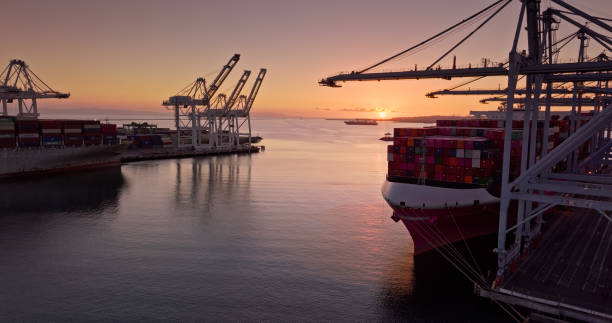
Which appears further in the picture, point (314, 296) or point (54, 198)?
point (54, 198)

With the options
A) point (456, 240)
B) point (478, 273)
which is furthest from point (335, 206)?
point (478, 273)

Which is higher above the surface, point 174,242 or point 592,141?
point 592,141

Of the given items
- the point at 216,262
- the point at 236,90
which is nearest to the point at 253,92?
the point at 236,90

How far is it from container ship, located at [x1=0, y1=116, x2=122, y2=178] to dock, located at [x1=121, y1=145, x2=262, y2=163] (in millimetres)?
9608

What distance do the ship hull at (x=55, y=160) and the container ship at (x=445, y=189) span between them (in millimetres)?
60028

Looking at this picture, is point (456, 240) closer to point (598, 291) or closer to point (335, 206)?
point (598, 291)

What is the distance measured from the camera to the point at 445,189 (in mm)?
25406

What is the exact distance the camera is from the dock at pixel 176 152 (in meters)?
85.3

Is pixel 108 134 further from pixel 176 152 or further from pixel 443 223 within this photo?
pixel 443 223

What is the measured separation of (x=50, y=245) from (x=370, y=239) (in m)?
24.2

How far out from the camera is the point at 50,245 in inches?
1115

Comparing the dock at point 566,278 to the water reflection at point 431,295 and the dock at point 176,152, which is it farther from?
the dock at point 176,152

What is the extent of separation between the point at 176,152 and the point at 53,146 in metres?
30.3

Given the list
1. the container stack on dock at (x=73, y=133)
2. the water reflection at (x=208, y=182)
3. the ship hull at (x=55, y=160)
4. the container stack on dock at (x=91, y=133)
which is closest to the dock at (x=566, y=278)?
the water reflection at (x=208, y=182)
